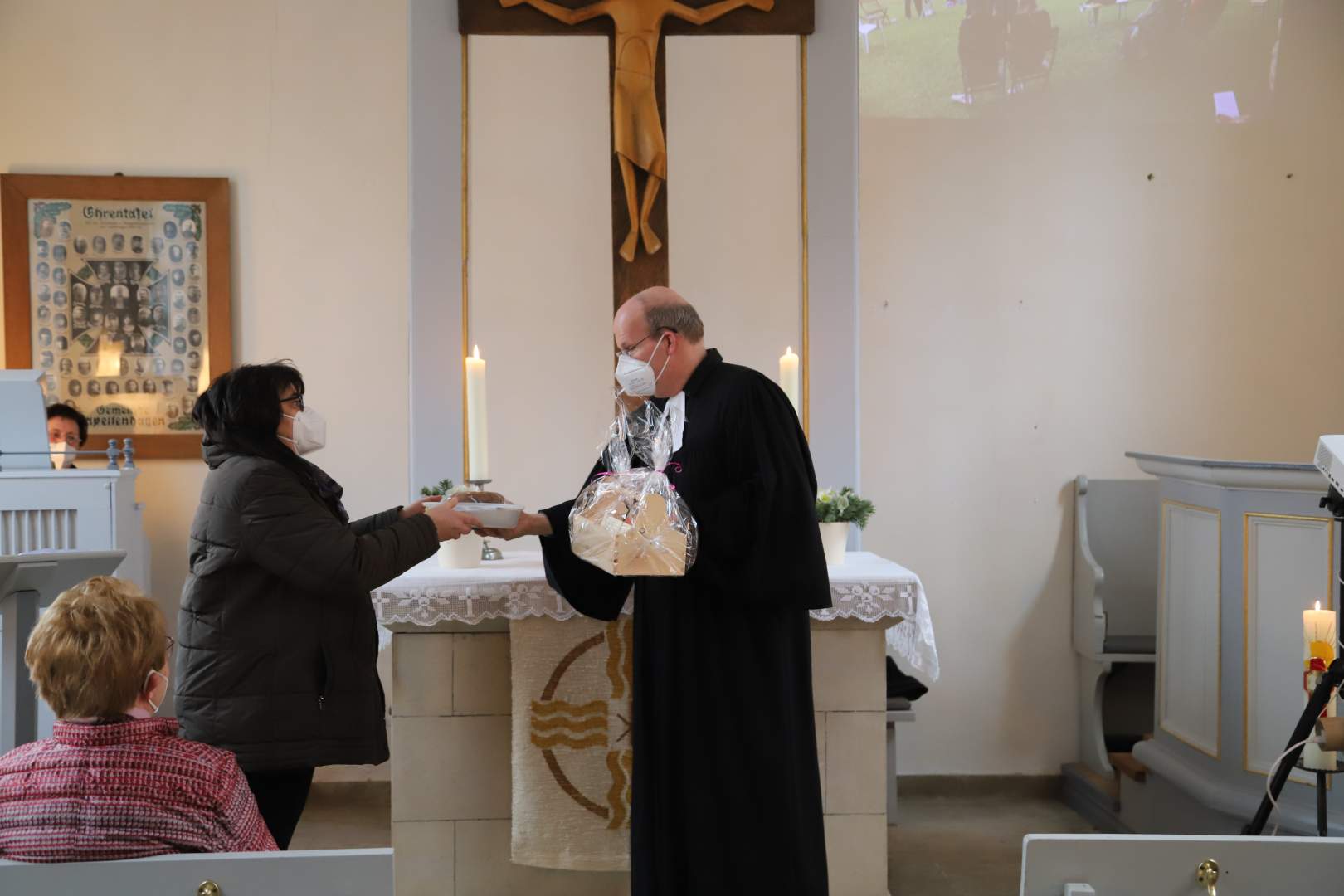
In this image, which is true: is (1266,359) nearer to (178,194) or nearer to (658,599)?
(658,599)

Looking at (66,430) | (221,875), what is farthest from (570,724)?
(66,430)

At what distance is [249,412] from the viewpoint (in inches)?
98.3

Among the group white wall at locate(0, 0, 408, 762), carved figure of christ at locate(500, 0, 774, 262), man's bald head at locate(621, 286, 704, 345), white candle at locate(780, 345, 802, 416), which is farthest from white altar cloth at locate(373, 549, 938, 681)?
white wall at locate(0, 0, 408, 762)

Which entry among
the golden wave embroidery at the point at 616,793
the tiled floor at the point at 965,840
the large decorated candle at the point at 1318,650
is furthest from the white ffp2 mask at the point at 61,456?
the large decorated candle at the point at 1318,650

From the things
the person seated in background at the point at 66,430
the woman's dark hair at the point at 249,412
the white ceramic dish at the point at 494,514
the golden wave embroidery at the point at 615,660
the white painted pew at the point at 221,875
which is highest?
the woman's dark hair at the point at 249,412

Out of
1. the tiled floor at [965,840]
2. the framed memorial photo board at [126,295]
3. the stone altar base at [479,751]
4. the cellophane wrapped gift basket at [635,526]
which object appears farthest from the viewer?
the framed memorial photo board at [126,295]

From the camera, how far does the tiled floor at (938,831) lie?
12.7 ft

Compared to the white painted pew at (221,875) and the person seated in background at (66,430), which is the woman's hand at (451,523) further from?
the person seated in background at (66,430)

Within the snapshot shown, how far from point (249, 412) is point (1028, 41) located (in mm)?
3570

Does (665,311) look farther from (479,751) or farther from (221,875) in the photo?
(221,875)

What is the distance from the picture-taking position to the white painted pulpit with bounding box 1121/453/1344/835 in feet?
11.3

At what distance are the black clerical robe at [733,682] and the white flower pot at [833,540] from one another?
0.72 m

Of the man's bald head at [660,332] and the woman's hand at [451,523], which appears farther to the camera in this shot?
the woman's hand at [451,523]

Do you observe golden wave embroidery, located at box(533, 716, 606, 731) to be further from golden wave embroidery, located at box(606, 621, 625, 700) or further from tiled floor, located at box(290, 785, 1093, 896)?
tiled floor, located at box(290, 785, 1093, 896)
